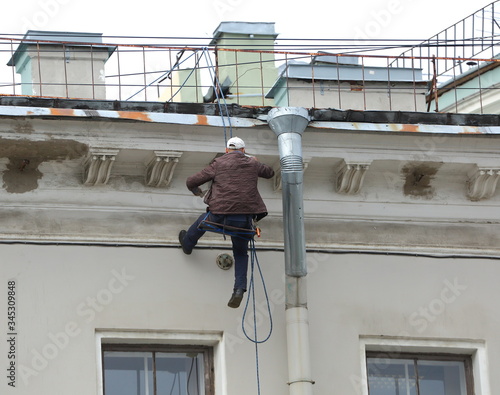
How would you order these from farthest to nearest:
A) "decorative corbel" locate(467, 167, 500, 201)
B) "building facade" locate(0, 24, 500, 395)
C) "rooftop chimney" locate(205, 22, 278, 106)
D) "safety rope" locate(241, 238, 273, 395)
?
"rooftop chimney" locate(205, 22, 278, 106) → "decorative corbel" locate(467, 167, 500, 201) → "safety rope" locate(241, 238, 273, 395) → "building facade" locate(0, 24, 500, 395)

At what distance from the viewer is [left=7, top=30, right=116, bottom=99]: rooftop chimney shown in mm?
14008

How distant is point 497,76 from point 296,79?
16.5 feet

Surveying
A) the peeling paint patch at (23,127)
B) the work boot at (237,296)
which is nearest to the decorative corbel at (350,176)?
the work boot at (237,296)

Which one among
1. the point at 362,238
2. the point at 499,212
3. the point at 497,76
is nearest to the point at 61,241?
the point at 362,238

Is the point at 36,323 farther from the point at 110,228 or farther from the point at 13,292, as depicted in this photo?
the point at 110,228

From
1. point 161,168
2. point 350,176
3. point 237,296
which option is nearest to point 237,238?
point 237,296

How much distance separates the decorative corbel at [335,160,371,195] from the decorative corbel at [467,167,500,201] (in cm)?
108

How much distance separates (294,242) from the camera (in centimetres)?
1264

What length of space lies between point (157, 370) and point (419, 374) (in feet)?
7.92

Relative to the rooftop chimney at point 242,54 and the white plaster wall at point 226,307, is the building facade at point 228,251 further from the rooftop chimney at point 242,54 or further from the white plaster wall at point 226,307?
the rooftop chimney at point 242,54

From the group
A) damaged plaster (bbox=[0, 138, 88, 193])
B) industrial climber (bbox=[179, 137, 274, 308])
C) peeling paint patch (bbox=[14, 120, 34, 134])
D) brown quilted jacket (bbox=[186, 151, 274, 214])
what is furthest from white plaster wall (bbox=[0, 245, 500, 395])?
peeling paint patch (bbox=[14, 120, 34, 134])

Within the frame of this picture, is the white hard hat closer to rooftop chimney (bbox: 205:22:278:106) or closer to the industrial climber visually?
the industrial climber

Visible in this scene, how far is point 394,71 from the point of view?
15.2 metres

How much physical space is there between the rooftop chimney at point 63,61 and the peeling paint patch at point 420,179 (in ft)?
10.2
